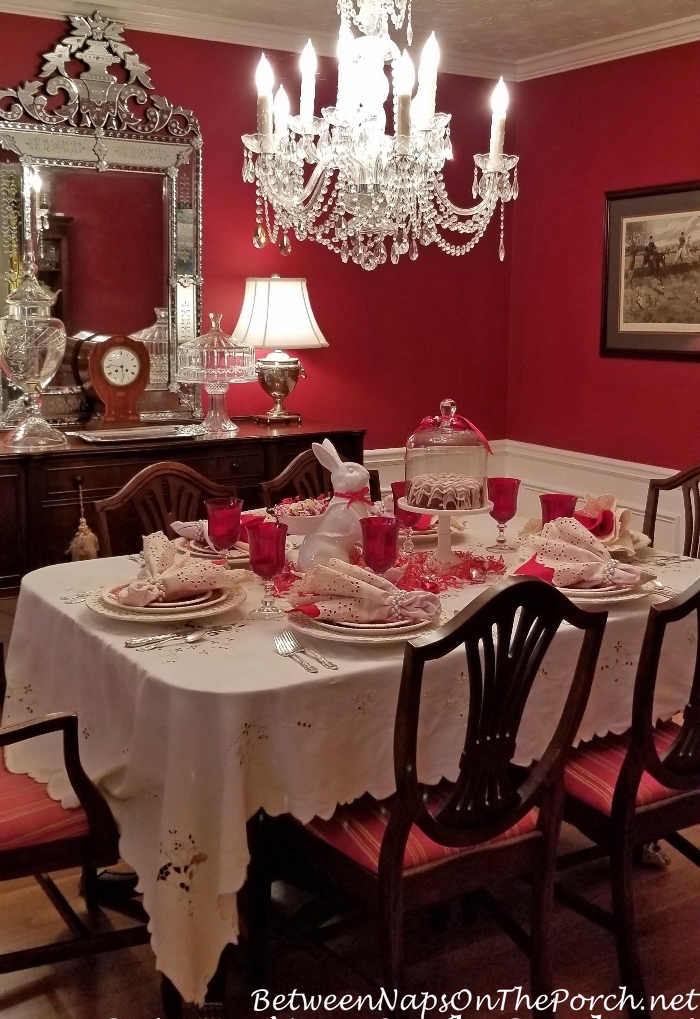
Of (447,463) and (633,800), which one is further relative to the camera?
(447,463)

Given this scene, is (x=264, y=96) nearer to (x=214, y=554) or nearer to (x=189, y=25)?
(x=214, y=554)

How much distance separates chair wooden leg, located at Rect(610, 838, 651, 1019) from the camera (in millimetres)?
2186

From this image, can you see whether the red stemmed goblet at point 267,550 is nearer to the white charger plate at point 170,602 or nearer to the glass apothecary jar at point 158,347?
the white charger plate at point 170,602

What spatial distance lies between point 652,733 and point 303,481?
1637 mm

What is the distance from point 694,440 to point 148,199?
95.4 inches

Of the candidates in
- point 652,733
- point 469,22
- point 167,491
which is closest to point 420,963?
point 652,733

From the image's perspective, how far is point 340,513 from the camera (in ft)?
7.95

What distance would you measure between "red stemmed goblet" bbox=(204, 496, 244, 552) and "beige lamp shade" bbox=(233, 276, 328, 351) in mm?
1976

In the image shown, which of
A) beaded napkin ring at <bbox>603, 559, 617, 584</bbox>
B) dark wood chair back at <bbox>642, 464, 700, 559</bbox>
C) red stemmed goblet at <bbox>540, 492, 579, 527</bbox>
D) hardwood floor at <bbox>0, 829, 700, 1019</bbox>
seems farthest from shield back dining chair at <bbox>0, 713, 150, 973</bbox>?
dark wood chair back at <bbox>642, 464, 700, 559</bbox>

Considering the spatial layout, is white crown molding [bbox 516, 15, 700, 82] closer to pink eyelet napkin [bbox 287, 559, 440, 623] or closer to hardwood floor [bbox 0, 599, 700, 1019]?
pink eyelet napkin [bbox 287, 559, 440, 623]

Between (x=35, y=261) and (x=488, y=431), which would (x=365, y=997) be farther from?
(x=488, y=431)

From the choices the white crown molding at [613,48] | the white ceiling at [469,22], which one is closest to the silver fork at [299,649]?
the white ceiling at [469,22]

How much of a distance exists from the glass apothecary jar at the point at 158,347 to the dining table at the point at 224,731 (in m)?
2.19

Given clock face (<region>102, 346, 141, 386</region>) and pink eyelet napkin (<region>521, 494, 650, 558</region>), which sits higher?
clock face (<region>102, 346, 141, 386</region>)
